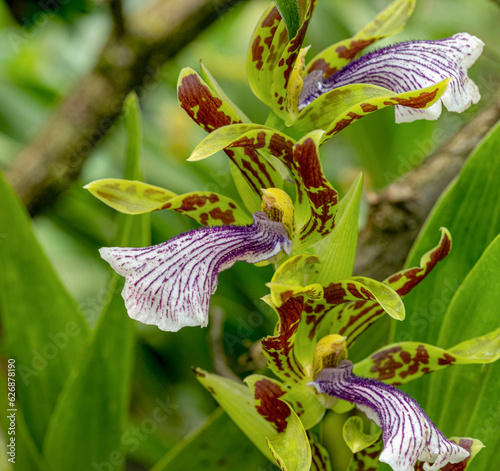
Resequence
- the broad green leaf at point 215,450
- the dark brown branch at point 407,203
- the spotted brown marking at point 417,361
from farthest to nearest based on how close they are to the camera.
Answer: the dark brown branch at point 407,203, the broad green leaf at point 215,450, the spotted brown marking at point 417,361

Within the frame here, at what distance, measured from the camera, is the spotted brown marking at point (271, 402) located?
50 cm

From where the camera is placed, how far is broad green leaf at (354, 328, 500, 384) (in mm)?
510

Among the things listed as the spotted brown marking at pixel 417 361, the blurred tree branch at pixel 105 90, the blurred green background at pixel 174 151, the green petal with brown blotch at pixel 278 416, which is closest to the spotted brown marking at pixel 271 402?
the green petal with brown blotch at pixel 278 416

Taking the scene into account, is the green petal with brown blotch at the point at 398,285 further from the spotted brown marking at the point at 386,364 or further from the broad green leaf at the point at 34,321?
the broad green leaf at the point at 34,321

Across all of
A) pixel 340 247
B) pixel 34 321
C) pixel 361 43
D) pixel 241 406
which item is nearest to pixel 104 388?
pixel 34 321

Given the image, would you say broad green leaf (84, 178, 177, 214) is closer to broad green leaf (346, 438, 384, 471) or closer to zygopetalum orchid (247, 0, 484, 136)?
zygopetalum orchid (247, 0, 484, 136)

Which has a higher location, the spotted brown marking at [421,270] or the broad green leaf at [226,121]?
the broad green leaf at [226,121]

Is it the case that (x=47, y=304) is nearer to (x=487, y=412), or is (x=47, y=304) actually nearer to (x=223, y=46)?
(x=487, y=412)

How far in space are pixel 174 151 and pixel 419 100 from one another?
94cm

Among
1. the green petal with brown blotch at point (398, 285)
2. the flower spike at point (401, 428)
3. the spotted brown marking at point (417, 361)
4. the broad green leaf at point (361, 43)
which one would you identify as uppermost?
the broad green leaf at point (361, 43)

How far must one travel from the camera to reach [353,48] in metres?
0.54

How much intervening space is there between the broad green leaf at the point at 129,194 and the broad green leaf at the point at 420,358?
0.23m

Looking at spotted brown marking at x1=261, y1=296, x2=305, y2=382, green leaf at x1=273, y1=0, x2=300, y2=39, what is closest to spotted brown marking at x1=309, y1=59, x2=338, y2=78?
green leaf at x1=273, y1=0, x2=300, y2=39

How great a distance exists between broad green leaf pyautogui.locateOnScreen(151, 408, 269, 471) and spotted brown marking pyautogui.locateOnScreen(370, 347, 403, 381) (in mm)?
188
